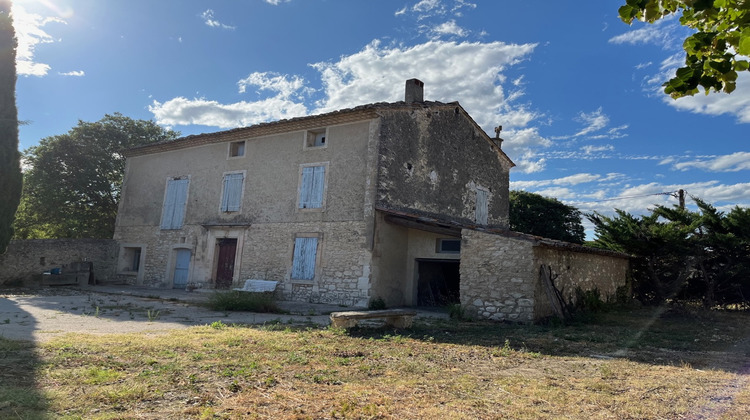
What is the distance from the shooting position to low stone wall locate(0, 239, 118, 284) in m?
14.0

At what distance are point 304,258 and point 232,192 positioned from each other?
3760 mm

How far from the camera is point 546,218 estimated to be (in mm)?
22047

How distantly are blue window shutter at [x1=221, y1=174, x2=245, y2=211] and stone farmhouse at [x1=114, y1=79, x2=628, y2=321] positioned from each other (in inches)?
1.8

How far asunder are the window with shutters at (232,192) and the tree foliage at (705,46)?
13.5 metres

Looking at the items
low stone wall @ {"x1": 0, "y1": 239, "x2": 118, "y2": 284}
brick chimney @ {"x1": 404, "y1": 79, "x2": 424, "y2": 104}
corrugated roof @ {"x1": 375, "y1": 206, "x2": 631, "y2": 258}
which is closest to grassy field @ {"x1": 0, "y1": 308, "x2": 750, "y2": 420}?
corrugated roof @ {"x1": 375, "y1": 206, "x2": 631, "y2": 258}

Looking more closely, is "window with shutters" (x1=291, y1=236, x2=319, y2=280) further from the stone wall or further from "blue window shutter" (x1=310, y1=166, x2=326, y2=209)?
the stone wall

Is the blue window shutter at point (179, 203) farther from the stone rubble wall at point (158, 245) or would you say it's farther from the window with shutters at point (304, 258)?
the window with shutters at point (304, 258)

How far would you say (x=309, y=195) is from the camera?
512 inches

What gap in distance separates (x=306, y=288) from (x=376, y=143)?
4505 millimetres

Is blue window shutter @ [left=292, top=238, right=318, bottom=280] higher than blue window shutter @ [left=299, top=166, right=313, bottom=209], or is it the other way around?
blue window shutter @ [left=299, top=166, right=313, bottom=209]

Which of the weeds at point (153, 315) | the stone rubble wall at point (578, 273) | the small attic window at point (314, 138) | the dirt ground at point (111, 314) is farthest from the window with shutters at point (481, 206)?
the weeds at point (153, 315)

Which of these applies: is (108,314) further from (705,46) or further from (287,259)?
(705,46)

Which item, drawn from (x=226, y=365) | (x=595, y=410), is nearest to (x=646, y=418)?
(x=595, y=410)

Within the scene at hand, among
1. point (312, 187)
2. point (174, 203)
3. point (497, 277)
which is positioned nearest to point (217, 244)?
point (174, 203)
